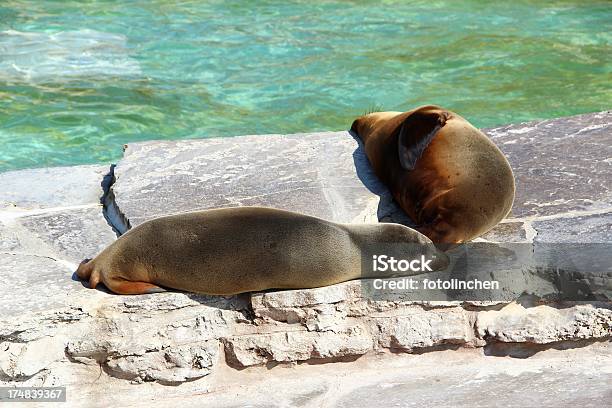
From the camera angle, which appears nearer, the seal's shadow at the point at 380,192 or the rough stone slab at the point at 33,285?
the rough stone slab at the point at 33,285

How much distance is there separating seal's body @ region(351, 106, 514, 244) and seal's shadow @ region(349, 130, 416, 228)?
0.03 meters

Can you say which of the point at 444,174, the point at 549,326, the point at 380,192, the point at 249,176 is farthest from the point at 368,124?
the point at 549,326

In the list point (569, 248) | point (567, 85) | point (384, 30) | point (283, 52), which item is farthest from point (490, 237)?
point (384, 30)

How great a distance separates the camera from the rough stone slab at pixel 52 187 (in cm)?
502

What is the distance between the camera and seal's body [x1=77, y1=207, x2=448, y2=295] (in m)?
3.93

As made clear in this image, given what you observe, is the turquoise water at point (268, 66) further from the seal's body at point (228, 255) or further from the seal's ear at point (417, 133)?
the seal's body at point (228, 255)

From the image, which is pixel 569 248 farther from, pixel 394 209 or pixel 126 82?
pixel 126 82

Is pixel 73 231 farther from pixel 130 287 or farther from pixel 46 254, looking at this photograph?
pixel 130 287

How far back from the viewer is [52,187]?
5.25m

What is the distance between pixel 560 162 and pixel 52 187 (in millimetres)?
2731

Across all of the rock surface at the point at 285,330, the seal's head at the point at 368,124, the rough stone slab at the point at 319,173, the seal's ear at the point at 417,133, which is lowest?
the rock surface at the point at 285,330

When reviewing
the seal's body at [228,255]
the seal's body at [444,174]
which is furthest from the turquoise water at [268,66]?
the seal's body at [228,255]

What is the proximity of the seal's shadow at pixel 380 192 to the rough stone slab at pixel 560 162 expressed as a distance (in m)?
0.54

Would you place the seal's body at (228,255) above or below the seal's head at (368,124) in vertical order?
below
